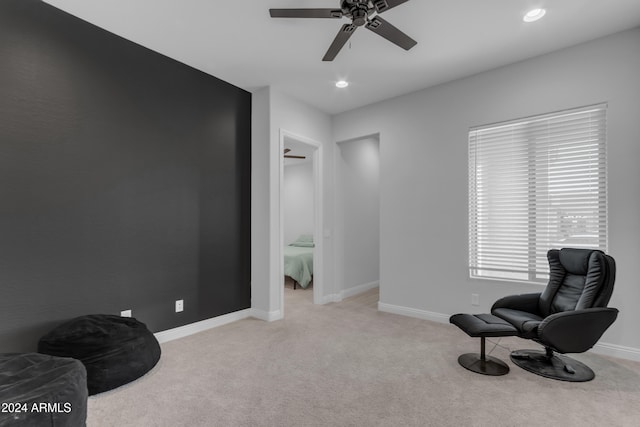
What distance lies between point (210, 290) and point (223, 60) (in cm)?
258

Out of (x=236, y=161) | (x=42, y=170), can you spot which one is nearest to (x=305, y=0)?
(x=236, y=161)

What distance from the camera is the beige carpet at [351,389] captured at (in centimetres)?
204

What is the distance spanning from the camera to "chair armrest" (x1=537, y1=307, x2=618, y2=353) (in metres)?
2.41

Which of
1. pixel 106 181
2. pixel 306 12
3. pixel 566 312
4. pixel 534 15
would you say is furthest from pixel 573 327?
pixel 106 181

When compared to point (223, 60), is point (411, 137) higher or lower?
lower

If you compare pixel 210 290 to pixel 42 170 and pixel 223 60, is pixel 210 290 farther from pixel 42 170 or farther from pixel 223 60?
pixel 223 60

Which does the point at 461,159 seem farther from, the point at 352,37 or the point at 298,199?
the point at 298,199

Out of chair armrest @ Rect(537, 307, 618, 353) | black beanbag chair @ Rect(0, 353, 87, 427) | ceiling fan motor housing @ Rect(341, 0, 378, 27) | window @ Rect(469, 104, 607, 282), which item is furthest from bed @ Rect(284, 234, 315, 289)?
ceiling fan motor housing @ Rect(341, 0, 378, 27)

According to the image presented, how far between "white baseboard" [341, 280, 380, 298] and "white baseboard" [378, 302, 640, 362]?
805mm

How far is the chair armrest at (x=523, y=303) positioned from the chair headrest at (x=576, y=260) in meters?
0.37

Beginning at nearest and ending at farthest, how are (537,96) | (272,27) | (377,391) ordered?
(377,391)
(272,27)
(537,96)

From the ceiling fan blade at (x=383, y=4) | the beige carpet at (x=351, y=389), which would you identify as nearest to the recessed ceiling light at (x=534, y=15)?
the ceiling fan blade at (x=383, y=4)

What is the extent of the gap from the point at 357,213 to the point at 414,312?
192cm

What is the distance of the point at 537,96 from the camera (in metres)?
3.40
